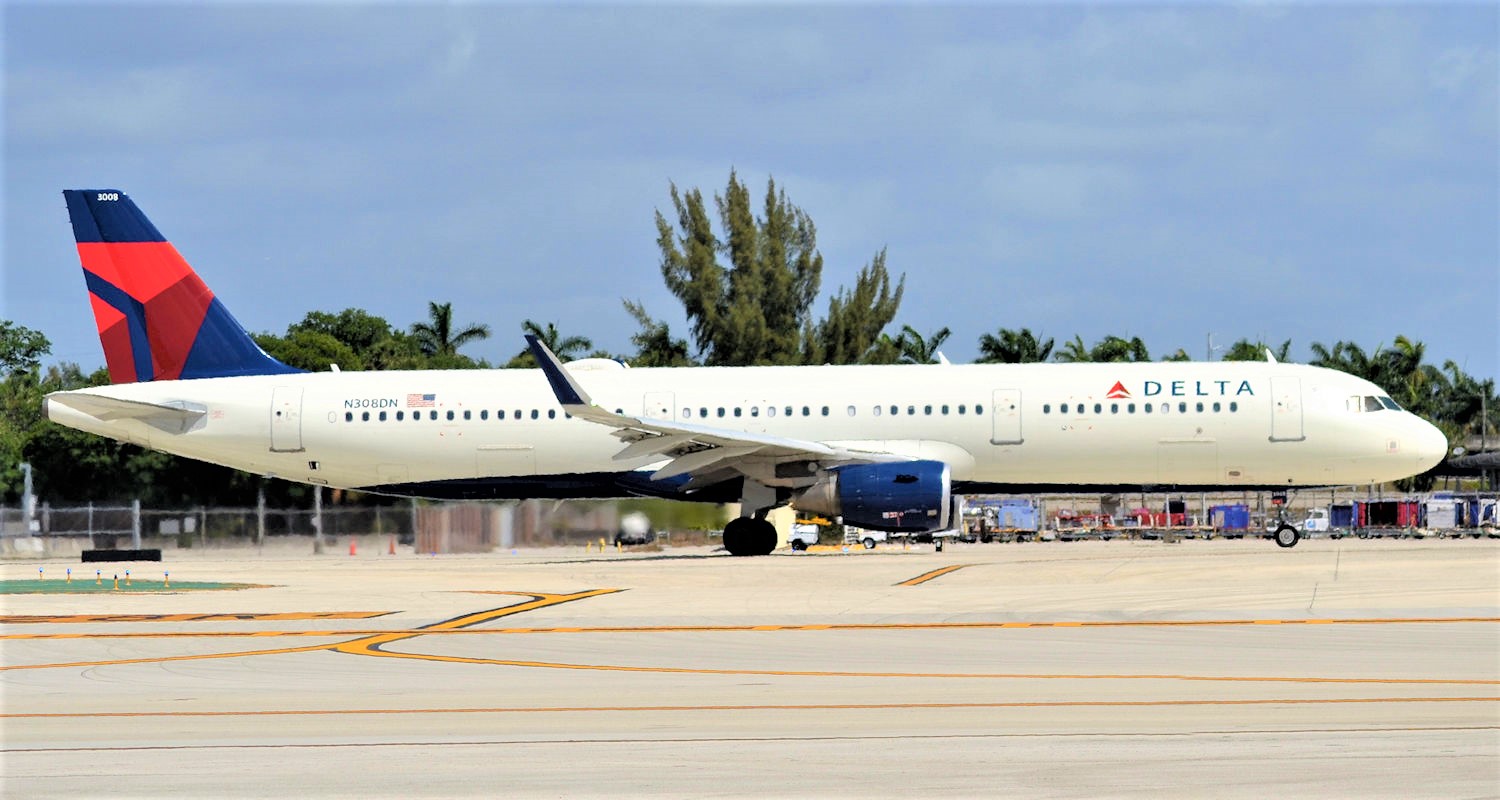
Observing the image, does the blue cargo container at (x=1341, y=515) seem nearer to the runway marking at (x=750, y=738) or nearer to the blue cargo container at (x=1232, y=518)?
the blue cargo container at (x=1232, y=518)

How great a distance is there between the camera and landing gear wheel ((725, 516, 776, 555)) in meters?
31.4

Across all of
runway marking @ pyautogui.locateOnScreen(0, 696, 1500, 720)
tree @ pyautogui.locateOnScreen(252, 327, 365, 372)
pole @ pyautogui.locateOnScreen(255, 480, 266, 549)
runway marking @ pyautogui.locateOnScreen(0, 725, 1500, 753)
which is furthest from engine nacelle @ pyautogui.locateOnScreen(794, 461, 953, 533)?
tree @ pyautogui.locateOnScreen(252, 327, 365, 372)

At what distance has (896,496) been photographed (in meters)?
29.1

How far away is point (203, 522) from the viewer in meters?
39.1

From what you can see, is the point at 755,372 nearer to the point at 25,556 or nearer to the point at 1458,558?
the point at 1458,558

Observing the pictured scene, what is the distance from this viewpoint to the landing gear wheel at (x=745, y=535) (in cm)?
3136

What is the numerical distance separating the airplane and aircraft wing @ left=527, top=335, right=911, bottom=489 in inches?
1.9

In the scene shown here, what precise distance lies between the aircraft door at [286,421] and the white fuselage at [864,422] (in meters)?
0.04

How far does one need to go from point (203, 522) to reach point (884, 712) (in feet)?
102

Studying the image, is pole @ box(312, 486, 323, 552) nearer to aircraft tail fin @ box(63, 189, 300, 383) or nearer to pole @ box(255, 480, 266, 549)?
pole @ box(255, 480, 266, 549)

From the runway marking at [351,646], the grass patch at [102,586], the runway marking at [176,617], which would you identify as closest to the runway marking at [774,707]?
the runway marking at [351,646]

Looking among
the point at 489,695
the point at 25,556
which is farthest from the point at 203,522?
the point at 489,695

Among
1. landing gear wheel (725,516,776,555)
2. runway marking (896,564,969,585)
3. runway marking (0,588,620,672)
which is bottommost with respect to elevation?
runway marking (0,588,620,672)

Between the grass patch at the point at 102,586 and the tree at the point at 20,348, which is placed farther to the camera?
the tree at the point at 20,348
